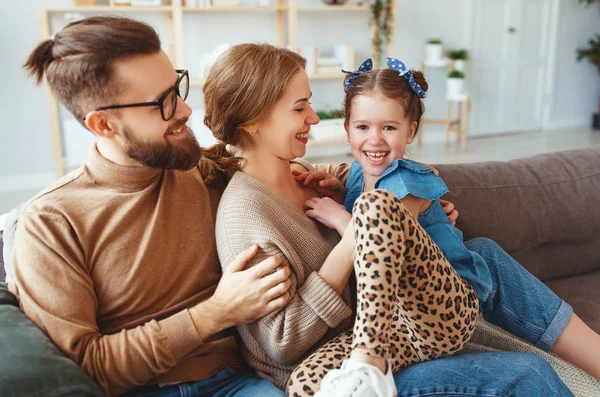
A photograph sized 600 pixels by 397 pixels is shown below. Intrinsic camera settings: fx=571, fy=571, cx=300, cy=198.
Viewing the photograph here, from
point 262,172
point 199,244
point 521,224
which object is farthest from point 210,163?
point 521,224

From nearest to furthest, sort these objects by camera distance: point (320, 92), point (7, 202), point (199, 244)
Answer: point (199, 244)
point (7, 202)
point (320, 92)

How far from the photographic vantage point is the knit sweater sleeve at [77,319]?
1.18 m

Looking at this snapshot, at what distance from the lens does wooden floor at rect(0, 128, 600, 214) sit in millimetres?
5723

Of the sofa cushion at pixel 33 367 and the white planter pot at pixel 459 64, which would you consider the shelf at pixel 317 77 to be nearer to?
the white planter pot at pixel 459 64

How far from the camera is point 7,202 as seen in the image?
457 centimetres

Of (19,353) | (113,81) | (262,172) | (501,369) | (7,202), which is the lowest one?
(7,202)

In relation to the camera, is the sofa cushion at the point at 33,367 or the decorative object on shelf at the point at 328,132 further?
the decorative object on shelf at the point at 328,132

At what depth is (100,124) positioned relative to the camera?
4.33 feet

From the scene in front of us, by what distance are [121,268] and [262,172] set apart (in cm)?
47

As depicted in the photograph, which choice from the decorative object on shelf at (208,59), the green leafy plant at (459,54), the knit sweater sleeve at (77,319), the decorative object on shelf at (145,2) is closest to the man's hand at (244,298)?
the knit sweater sleeve at (77,319)

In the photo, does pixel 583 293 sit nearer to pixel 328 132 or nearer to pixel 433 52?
pixel 328 132

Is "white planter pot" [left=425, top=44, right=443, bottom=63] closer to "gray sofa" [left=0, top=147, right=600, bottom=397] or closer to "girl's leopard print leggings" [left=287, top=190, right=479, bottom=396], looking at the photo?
"gray sofa" [left=0, top=147, right=600, bottom=397]

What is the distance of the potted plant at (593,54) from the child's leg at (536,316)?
21.5 feet

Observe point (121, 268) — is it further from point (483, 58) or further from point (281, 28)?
point (483, 58)
